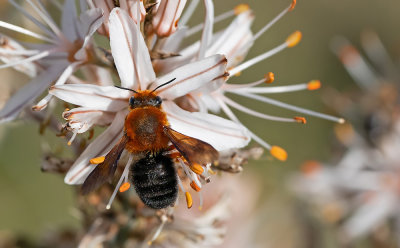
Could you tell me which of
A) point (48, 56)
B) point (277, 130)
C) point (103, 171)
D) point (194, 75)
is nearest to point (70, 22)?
point (48, 56)

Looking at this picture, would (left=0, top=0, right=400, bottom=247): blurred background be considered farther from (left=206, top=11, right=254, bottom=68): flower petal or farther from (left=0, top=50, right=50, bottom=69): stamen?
(left=206, top=11, right=254, bottom=68): flower petal

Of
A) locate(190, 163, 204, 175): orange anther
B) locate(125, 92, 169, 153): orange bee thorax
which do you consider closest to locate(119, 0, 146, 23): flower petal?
locate(125, 92, 169, 153): orange bee thorax

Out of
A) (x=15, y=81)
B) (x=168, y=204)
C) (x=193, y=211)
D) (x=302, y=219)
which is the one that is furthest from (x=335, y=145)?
(x=168, y=204)

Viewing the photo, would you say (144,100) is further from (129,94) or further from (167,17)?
(167,17)

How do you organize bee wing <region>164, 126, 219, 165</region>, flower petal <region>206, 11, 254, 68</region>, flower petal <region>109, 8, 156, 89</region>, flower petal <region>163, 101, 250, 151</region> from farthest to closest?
flower petal <region>206, 11, 254, 68</region> → flower petal <region>163, 101, 250, 151</region> → flower petal <region>109, 8, 156, 89</region> → bee wing <region>164, 126, 219, 165</region>

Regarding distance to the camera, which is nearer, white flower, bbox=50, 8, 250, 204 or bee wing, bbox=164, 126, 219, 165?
bee wing, bbox=164, 126, 219, 165

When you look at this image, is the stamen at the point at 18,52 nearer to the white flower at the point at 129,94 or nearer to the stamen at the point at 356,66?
the white flower at the point at 129,94
